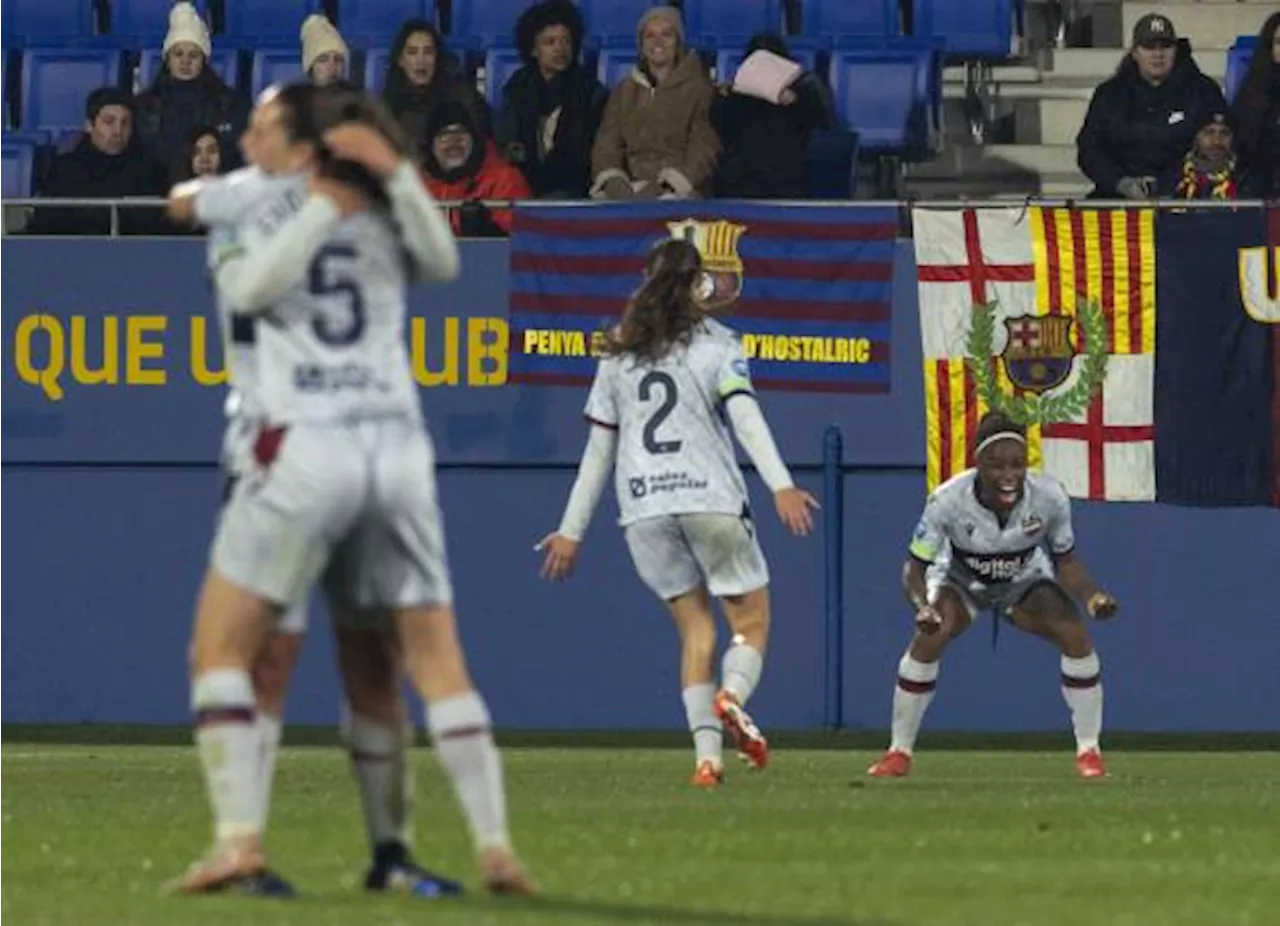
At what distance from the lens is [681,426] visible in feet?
54.4

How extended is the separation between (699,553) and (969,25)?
9.87m

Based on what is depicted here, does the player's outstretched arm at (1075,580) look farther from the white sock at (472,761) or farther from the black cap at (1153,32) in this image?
the white sock at (472,761)

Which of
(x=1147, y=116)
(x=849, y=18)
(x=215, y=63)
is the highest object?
(x=849, y=18)

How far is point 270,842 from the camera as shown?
42.1 ft

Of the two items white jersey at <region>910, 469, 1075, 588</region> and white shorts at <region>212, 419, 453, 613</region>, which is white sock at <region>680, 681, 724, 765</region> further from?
white shorts at <region>212, 419, 453, 613</region>

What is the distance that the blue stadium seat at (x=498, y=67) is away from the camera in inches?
1003

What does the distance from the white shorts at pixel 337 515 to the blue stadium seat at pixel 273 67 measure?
15814 mm

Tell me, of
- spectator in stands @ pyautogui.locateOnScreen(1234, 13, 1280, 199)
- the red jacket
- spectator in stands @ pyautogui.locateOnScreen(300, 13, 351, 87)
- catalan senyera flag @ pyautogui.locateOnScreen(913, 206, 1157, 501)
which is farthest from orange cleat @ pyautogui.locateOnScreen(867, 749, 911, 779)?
spectator in stands @ pyautogui.locateOnScreen(300, 13, 351, 87)

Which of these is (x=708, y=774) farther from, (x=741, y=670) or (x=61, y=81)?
(x=61, y=81)

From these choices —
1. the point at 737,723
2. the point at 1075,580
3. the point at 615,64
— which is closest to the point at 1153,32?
the point at 615,64

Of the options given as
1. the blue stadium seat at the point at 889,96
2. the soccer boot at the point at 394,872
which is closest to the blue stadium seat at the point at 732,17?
the blue stadium seat at the point at 889,96

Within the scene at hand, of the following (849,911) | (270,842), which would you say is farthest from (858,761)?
(849,911)

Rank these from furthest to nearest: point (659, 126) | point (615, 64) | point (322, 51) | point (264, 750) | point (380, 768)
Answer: point (615, 64), point (322, 51), point (659, 126), point (380, 768), point (264, 750)

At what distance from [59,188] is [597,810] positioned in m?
10.4
